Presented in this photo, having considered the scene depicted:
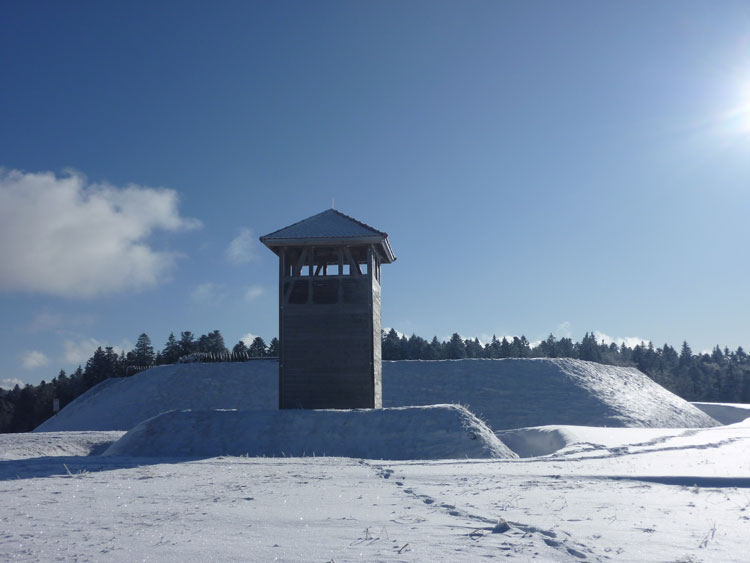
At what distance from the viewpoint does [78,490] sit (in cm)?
868

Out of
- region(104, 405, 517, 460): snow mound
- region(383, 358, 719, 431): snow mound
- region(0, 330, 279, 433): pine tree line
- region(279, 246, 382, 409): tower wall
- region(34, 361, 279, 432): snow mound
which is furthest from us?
region(0, 330, 279, 433): pine tree line

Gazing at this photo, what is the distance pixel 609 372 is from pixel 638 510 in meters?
37.0

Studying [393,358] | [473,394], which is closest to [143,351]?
[393,358]

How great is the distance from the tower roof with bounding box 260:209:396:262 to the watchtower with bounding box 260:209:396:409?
39 millimetres

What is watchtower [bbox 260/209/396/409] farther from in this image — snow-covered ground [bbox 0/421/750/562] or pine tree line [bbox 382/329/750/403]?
pine tree line [bbox 382/329/750/403]

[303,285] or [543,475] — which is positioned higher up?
[303,285]

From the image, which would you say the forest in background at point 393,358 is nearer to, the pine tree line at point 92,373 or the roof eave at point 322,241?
the pine tree line at point 92,373

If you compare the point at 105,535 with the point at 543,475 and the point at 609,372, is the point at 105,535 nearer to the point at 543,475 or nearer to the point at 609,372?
the point at 543,475

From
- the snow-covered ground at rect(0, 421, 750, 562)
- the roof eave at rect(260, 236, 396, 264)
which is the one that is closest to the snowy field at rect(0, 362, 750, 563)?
the snow-covered ground at rect(0, 421, 750, 562)

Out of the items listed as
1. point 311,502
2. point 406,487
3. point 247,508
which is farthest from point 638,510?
point 247,508

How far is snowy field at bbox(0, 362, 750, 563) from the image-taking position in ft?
17.0

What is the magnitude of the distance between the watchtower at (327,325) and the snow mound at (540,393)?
13.0 meters

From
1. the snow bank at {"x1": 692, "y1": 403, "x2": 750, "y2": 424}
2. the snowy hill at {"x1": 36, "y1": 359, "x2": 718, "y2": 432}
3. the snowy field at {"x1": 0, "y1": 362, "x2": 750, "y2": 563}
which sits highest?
the snowy hill at {"x1": 36, "y1": 359, "x2": 718, "y2": 432}

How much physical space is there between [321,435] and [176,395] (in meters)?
24.9
